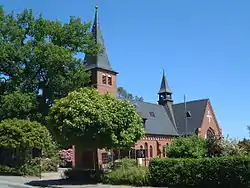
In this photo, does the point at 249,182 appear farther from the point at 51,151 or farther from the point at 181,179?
the point at 51,151

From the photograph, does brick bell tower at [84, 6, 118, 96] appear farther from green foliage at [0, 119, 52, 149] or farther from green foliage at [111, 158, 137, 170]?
green foliage at [111, 158, 137, 170]

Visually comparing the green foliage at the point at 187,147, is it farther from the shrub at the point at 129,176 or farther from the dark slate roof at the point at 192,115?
the dark slate roof at the point at 192,115

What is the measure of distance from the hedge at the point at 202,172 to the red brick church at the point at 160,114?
24875 millimetres

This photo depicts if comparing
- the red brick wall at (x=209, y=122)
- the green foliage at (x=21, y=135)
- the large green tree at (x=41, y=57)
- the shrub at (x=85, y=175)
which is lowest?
the shrub at (x=85, y=175)

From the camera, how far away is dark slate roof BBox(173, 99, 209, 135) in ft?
203

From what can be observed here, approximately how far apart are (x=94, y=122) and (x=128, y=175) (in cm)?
394

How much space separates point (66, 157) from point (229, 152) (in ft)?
105

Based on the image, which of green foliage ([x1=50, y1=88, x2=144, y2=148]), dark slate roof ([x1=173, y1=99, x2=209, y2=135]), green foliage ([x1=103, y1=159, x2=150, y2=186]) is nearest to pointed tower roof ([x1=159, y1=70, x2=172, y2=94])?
dark slate roof ([x1=173, y1=99, x2=209, y2=135])

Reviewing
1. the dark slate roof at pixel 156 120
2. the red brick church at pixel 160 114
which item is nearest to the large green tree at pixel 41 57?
the red brick church at pixel 160 114

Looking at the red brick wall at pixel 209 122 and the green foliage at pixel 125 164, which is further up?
the red brick wall at pixel 209 122

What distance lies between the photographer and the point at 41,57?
4194cm

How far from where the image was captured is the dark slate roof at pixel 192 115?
6181 cm

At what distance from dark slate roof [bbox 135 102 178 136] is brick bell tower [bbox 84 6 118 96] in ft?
22.9

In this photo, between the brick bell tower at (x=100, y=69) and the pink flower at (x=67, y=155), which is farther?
the pink flower at (x=67, y=155)
